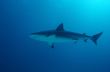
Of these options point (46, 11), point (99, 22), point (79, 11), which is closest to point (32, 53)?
point (46, 11)

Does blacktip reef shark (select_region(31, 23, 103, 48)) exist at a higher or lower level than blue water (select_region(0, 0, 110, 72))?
lower

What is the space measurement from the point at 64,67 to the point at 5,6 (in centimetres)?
679

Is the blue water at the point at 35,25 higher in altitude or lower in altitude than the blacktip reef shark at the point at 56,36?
higher

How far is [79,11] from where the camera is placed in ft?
52.6

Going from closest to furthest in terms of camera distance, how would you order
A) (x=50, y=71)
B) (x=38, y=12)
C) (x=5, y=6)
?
(x=5, y=6) → (x=38, y=12) → (x=50, y=71)

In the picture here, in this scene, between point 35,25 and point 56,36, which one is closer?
point 56,36

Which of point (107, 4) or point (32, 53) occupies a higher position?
point (107, 4)

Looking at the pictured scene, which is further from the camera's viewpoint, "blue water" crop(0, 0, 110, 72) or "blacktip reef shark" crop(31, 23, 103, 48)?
"blue water" crop(0, 0, 110, 72)

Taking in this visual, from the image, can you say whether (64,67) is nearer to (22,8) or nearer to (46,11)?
(46,11)

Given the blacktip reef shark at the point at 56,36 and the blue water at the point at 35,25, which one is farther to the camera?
the blue water at the point at 35,25

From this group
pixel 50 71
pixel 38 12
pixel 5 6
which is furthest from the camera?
pixel 50 71

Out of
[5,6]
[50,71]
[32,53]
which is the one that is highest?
[5,6]

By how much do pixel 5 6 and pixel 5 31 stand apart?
6.14 feet

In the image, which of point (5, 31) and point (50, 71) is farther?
point (50, 71)
